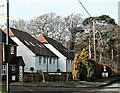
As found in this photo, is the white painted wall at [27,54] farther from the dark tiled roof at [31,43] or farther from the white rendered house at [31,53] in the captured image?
the dark tiled roof at [31,43]

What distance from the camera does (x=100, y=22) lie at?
240 ft

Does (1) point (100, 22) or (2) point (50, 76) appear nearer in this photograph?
(2) point (50, 76)

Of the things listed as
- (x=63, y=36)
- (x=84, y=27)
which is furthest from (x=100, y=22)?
(x=63, y=36)

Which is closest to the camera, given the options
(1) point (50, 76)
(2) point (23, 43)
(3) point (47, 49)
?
(1) point (50, 76)

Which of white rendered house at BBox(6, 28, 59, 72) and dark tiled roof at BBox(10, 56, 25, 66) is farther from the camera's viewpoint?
white rendered house at BBox(6, 28, 59, 72)

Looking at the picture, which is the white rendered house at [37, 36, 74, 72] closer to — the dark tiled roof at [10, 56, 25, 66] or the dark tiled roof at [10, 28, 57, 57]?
the dark tiled roof at [10, 28, 57, 57]

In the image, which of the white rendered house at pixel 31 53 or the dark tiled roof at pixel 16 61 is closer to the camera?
the dark tiled roof at pixel 16 61

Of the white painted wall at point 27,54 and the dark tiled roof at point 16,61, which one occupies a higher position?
the white painted wall at point 27,54

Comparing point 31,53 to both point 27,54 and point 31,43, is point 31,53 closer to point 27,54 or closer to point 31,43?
point 27,54

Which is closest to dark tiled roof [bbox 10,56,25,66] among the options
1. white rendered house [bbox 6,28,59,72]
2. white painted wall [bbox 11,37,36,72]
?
white rendered house [bbox 6,28,59,72]

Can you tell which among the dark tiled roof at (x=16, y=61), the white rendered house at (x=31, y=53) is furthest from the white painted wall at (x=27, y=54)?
the dark tiled roof at (x=16, y=61)

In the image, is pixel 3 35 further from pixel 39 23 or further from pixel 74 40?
pixel 74 40

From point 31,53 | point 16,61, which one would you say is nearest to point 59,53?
point 31,53

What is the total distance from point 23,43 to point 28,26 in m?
19.9
